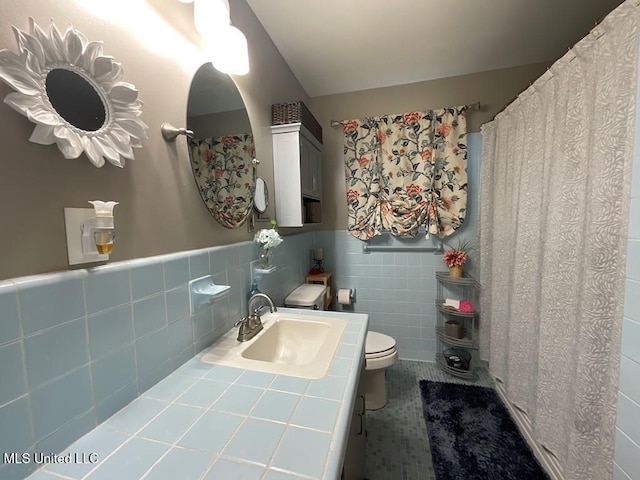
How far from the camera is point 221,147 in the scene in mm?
1047

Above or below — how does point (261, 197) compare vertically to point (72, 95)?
below

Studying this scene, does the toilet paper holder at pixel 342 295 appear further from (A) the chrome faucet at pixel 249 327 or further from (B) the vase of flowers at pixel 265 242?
(A) the chrome faucet at pixel 249 327

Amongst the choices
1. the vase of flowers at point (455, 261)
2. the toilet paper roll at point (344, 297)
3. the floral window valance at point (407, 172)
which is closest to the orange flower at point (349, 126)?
the floral window valance at point (407, 172)

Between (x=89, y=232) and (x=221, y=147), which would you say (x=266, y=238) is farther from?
(x=89, y=232)

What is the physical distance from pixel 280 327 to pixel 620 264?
4.08 ft

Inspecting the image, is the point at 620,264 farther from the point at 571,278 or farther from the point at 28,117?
the point at 28,117

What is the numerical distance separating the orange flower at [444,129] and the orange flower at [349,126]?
669mm

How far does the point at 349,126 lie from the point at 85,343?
7.20 ft

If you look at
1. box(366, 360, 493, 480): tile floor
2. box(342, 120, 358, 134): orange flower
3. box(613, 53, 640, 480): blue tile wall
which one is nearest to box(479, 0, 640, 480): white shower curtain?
box(613, 53, 640, 480): blue tile wall

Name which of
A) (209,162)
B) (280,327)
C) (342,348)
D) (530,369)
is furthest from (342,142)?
(530,369)

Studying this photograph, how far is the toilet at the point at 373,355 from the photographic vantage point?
1591mm

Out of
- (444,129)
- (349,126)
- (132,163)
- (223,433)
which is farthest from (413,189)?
(223,433)

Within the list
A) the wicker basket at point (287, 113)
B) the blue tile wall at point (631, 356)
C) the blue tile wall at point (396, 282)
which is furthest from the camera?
the blue tile wall at point (396, 282)

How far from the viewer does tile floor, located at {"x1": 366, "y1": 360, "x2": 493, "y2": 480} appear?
1283mm
